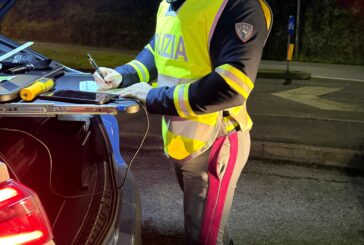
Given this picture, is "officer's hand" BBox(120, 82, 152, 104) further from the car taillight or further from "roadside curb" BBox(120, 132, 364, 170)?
"roadside curb" BBox(120, 132, 364, 170)

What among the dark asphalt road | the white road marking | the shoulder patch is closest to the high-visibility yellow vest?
the shoulder patch

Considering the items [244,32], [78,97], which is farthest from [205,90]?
[78,97]

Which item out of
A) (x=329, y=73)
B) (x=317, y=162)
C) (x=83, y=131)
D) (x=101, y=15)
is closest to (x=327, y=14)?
(x=329, y=73)

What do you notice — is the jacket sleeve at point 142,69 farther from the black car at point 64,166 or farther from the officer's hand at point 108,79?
the black car at point 64,166

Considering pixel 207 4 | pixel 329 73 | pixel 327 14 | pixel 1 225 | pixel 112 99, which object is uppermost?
pixel 207 4

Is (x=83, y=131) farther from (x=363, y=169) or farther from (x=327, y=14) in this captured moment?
(x=327, y=14)

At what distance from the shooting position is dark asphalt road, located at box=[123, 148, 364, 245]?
3.42 metres

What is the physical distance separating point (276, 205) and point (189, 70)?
220cm

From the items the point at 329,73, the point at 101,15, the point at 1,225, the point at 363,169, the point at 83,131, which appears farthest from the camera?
the point at 101,15

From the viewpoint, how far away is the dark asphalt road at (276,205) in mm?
3416

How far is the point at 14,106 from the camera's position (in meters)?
1.62

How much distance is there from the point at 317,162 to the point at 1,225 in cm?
413

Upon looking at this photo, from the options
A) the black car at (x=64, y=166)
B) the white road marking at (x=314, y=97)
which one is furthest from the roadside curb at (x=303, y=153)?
the black car at (x=64, y=166)

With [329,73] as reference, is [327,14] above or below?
above
